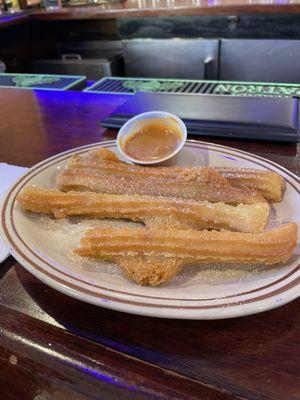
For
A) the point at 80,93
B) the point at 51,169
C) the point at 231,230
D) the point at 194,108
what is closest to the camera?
the point at 231,230

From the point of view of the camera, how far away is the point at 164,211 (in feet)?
1.94

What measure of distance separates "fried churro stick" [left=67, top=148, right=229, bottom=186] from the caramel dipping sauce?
0.21 feet

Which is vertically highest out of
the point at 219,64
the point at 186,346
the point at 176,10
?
the point at 176,10

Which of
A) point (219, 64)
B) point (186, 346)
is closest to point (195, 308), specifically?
point (186, 346)

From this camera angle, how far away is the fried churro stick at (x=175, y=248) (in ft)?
1.63

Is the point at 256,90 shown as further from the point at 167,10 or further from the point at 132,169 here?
the point at 167,10

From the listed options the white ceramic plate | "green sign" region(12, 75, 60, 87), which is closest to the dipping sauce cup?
the white ceramic plate

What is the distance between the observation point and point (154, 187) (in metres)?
0.68

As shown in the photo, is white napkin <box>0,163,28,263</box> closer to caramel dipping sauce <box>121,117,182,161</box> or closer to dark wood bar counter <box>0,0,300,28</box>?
caramel dipping sauce <box>121,117,182,161</box>

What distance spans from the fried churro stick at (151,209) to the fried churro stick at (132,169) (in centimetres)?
8

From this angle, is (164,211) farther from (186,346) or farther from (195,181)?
(186,346)

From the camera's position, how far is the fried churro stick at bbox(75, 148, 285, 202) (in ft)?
2.12

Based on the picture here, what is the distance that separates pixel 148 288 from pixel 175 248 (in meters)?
0.07

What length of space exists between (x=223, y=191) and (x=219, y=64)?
192 cm
